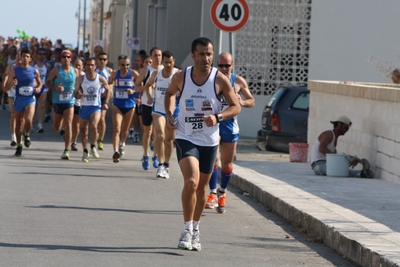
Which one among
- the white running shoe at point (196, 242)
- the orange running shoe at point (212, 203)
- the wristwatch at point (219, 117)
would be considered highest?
the wristwatch at point (219, 117)

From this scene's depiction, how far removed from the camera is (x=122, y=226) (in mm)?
10008

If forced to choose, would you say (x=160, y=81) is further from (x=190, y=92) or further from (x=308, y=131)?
(x=190, y=92)

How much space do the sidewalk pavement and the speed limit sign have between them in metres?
2.49

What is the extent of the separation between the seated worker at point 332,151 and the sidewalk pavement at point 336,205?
0.23 meters

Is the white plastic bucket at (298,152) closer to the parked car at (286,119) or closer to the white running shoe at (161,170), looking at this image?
the parked car at (286,119)

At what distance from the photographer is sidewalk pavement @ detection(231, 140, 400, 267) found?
27.8ft

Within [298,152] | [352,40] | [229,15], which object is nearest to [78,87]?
[229,15]

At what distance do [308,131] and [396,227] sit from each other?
10.0 meters

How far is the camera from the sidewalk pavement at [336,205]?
→ 847cm

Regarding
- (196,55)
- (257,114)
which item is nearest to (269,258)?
(196,55)

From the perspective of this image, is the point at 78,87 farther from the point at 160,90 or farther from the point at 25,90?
the point at 160,90

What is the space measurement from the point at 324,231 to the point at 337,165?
5610mm

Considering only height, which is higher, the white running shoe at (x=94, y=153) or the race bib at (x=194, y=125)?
the race bib at (x=194, y=125)

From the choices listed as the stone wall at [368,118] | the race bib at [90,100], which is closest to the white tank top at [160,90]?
the race bib at [90,100]
